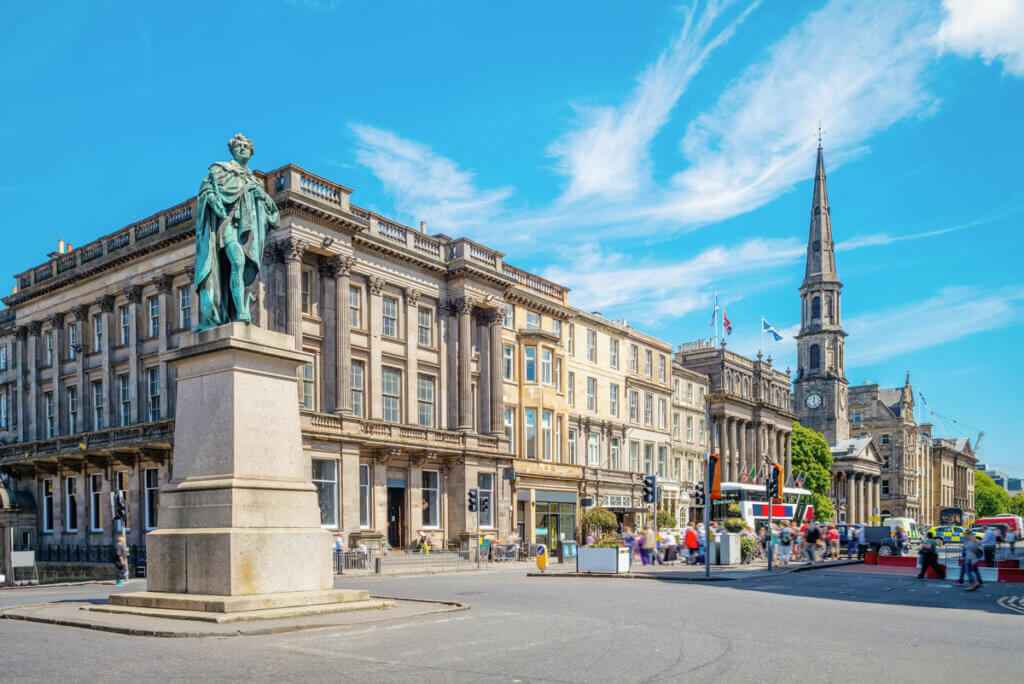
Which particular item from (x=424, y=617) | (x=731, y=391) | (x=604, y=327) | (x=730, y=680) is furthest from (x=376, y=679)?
(x=731, y=391)

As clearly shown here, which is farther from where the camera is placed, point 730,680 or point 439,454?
point 439,454

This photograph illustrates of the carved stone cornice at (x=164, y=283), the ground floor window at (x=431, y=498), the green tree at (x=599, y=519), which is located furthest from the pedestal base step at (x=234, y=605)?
the green tree at (x=599, y=519)

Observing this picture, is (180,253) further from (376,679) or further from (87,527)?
(376,679)

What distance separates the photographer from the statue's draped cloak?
15.1 meters

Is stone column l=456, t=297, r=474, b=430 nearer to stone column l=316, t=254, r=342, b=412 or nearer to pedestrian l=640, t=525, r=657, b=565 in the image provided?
stone column l=316, t=254, r=342, b=412

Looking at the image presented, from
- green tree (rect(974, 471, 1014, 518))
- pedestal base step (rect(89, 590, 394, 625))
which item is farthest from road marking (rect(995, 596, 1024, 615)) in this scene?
green tree (rect(974, 471, 1014, 518))

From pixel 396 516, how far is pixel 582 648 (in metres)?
32.3

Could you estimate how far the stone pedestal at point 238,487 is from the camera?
13.1 meters

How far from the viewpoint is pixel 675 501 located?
68.8 meters

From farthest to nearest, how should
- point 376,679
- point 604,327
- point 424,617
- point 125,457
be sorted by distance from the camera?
1. point 604,327
2. point 125,457
3. point 424,617
4. point 376,679

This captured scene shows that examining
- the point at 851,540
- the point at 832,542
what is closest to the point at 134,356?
the point at 832,542

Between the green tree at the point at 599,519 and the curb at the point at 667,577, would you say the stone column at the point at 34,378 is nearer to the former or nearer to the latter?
the green tree at the point at 599,519

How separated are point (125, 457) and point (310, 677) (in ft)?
121

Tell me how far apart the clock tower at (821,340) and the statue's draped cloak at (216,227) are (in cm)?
11910
